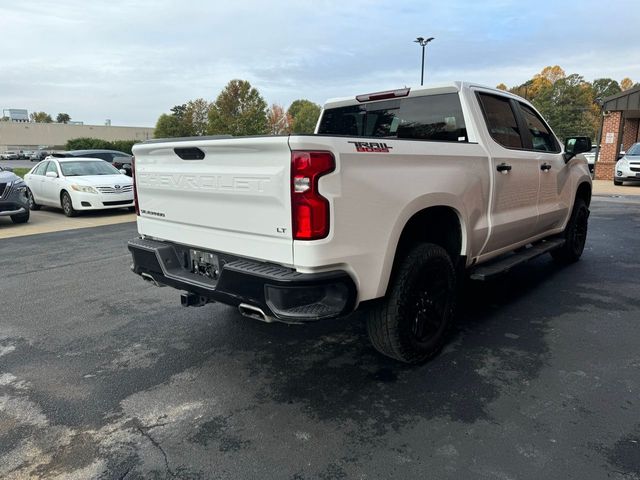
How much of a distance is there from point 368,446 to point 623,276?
4.62 m

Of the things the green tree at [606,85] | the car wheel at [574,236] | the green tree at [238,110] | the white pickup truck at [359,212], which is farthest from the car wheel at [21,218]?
the green tree at [606,85]

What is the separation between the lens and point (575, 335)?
12.9ft

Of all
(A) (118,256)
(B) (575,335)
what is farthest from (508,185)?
(A) (118,256)

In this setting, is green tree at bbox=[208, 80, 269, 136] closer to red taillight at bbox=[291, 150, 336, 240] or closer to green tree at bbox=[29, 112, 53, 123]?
red taillight at bbox=[291, 150, 336, 240]

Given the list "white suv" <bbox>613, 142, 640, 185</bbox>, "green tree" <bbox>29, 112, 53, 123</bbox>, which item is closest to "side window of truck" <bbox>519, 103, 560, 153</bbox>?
"white suv" <bbox>613, 142, 640, 185</bbox>

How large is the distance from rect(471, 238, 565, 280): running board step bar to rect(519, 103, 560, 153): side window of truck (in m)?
1.02

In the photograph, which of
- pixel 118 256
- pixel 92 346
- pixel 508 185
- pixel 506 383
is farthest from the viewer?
pixel 118 256

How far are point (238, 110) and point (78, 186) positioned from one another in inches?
1758

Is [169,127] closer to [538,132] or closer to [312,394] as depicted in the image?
[538,132]

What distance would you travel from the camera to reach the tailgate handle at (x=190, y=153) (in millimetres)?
3139

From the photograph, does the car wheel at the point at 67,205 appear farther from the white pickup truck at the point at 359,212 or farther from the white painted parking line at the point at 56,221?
the white pickup truck at the point at 359,212

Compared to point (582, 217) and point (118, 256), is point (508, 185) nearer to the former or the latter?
point (582, 217)

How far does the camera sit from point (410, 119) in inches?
169

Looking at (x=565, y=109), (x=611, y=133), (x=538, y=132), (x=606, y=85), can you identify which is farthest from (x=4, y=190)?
(x=606, y=85)
